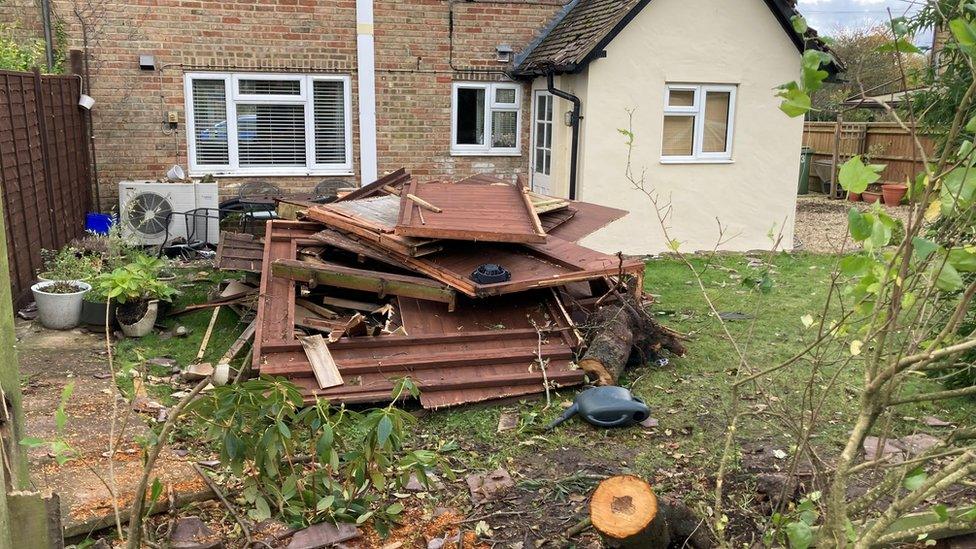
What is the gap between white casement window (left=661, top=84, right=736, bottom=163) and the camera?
36.9 ft

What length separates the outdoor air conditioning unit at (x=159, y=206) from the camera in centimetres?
1050

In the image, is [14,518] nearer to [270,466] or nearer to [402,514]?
[270,466]

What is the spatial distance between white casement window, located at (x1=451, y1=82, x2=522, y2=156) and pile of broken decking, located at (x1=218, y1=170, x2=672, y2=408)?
4448mm

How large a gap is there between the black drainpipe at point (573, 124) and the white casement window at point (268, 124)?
326 cm

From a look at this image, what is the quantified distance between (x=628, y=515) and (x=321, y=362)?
3.02 metres

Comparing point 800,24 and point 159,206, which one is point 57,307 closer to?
point 159,206

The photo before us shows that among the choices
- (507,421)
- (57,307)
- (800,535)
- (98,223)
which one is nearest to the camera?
(800,535)

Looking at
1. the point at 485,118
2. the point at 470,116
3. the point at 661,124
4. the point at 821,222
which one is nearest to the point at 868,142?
the point at 821,222

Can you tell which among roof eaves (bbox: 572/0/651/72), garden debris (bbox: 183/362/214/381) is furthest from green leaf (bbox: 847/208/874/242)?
roof eaves (bbox: 572/0/651/72)

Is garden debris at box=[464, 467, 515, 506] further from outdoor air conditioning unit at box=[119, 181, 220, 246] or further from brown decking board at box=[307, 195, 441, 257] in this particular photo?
outdoor air conditioning unit at box=[119, 181, 220, 246]

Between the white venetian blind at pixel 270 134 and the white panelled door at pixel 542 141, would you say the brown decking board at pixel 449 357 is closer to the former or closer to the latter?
the white panelled door at pixel 542 141

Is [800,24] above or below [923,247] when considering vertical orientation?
above

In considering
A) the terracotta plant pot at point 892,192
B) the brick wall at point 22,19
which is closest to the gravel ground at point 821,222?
the terracotta plant pot at point 892,192

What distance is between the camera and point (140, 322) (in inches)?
287
